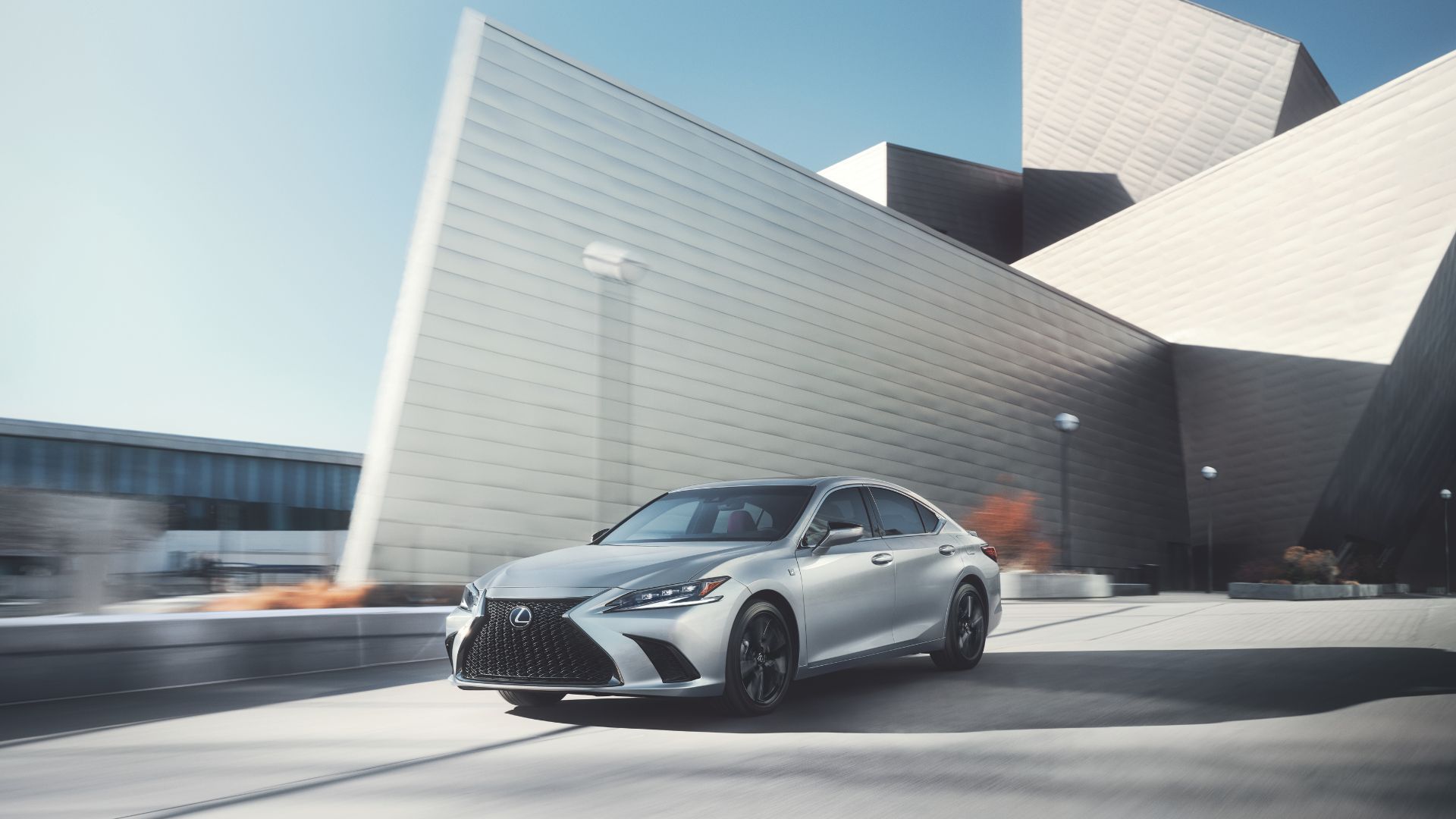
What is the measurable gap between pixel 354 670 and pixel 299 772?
492 centimetres

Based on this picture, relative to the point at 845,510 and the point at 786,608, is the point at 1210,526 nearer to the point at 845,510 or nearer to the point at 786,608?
the point at 845,510

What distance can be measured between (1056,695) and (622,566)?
3.01 meters

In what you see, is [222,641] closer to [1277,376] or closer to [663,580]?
[663,580]

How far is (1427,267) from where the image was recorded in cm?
3562

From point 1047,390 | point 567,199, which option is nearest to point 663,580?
point 567,199

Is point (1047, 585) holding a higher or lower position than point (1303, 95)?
lower

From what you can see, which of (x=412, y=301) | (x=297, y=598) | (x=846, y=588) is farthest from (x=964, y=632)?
(x=412, y=301)

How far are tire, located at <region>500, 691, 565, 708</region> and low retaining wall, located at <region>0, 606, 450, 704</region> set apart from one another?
9.24 ft

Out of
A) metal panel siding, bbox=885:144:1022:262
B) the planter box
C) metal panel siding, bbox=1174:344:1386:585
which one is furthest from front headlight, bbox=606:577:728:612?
metal panel siding, bbox=885:144:1022:262

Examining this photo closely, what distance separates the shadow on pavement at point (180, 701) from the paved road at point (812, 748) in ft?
0.12

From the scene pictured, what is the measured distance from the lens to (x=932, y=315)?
115ft

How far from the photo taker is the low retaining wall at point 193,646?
296 inches

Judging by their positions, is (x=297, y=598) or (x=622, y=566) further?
(x=297, y=598)

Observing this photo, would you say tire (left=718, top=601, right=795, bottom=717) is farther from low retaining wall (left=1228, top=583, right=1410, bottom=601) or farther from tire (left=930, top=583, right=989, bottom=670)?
low retaining wall (left=1228, top=583, right=1410, bottom=601)
